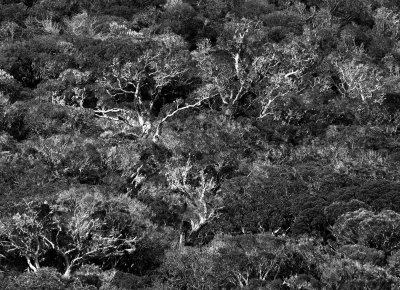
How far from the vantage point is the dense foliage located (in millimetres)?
38312

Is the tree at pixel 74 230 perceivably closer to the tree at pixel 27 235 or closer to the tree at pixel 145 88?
the tree at pixel 27 235

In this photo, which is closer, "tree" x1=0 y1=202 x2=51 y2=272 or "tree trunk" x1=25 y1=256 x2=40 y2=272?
"tree trunk" x1=25 y1=256 x2=40 y2=272

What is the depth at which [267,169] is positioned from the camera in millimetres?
53094

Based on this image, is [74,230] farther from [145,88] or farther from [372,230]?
[145,88]

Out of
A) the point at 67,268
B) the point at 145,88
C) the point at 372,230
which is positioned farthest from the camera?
the point at 145,88

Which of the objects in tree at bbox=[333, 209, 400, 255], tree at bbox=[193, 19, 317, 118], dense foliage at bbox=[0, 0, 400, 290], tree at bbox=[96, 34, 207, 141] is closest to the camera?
dense foliage at bbox=[0, 0, 400, 290]

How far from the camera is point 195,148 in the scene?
56062mm

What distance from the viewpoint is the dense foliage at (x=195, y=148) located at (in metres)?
38.3

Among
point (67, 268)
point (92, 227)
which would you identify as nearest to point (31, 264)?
point (67, 268)

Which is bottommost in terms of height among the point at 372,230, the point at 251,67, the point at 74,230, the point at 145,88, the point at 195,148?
the point at 195,148

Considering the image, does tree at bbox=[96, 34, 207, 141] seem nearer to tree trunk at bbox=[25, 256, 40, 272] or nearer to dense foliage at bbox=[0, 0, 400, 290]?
dense foliage at bbox=[0, 0, 400, 290]

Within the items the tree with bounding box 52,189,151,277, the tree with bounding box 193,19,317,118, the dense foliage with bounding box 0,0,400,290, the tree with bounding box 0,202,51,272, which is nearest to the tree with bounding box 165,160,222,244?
the dense foliage with bounding box 0,0,400,290

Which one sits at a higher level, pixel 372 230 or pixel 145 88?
pixel 372 230

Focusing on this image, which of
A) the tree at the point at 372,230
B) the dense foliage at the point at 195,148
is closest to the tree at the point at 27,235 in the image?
the dense foliage at the point at 195,148
